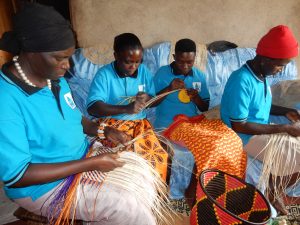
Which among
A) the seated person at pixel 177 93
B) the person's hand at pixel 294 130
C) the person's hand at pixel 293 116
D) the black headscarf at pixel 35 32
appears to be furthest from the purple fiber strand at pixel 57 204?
the person's hand at pixel 293 116

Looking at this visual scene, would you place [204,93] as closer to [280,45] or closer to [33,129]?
[280,45]

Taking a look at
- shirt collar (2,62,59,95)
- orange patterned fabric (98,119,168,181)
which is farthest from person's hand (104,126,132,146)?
shirt collar (2,62,59,95)

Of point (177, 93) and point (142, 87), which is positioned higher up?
point (142, 87)

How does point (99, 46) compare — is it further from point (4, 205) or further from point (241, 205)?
point (241, 205)

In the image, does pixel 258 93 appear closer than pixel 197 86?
Yes

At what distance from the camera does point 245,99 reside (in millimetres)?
1886

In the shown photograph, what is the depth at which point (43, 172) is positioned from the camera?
1.17 meters

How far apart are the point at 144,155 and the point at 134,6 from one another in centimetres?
194

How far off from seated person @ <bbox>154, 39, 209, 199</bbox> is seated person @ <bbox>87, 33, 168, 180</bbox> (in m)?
0.21

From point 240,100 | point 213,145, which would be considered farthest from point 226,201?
point 240,100

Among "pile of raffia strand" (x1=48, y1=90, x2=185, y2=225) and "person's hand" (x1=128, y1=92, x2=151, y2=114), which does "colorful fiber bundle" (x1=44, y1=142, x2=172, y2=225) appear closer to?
"pile of raffia strand" (x1=48, y1=90, x2=185, y2=225)

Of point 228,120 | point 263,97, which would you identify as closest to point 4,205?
point 228,120

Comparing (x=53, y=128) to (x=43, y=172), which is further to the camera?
(x=53, y=128)

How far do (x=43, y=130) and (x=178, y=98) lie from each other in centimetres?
144
